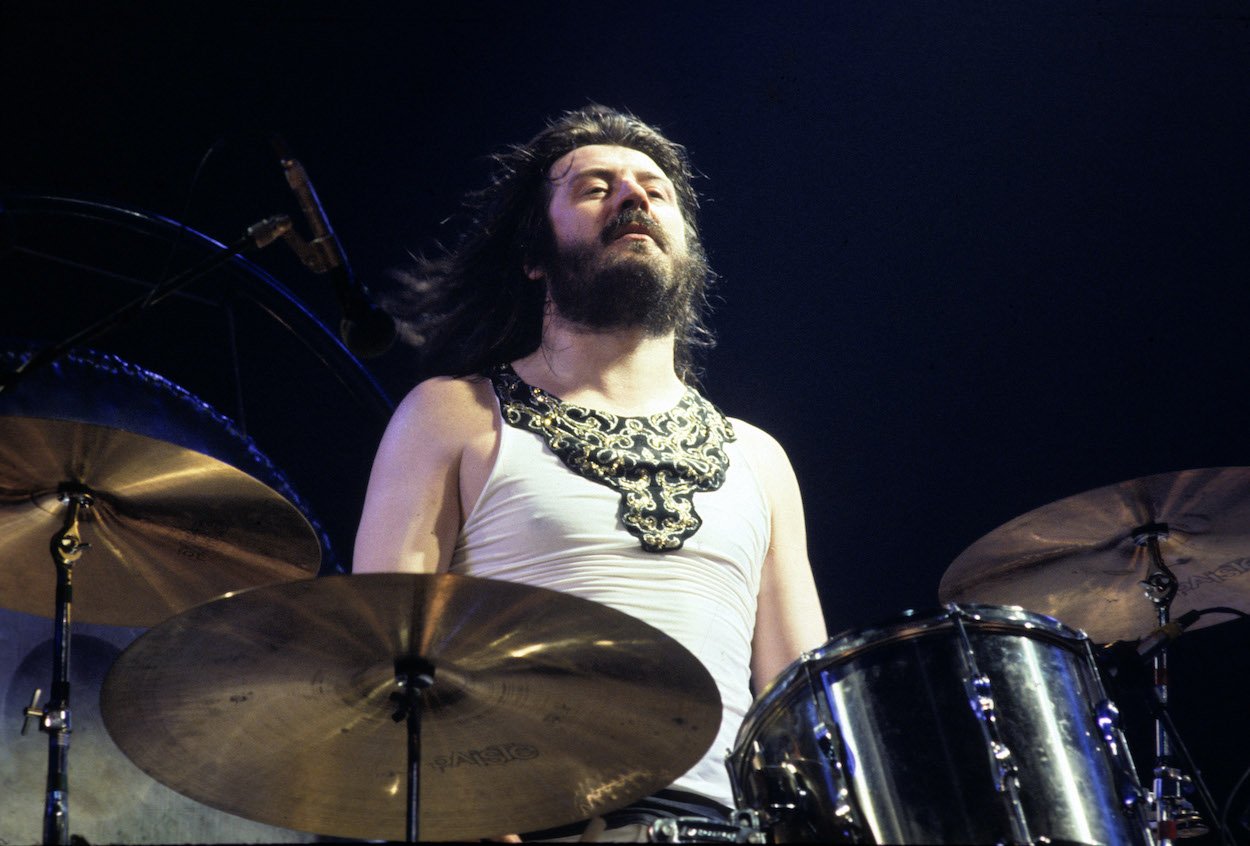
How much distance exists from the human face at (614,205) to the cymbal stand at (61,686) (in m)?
1.22

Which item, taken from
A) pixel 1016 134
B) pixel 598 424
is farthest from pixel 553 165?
pixel 1016 134

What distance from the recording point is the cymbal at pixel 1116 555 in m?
2.98

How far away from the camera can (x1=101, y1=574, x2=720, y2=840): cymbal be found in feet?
5.67

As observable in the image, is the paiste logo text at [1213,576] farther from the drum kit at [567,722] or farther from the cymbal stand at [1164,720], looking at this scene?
the drum kit at [567,722]

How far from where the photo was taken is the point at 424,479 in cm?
258

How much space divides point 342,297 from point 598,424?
0.78m

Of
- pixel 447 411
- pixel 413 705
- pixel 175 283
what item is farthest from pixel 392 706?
pixel 447 411

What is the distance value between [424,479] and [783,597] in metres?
0.78

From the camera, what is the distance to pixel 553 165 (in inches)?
134

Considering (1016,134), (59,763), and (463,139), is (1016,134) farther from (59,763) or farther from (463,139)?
(59,763)

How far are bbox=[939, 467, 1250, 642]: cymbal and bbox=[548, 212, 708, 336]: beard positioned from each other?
902 millimetres

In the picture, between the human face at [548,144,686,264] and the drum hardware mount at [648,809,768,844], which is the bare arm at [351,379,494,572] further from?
the drum hardware mount at [648,809,768,844]

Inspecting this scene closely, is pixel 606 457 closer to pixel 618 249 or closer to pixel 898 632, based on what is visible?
pixel 618 249

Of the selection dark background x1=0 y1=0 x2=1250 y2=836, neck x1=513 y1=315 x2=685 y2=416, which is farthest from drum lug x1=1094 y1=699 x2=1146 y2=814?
dark background x1=0 y1=0 x2=1250 y2=836
